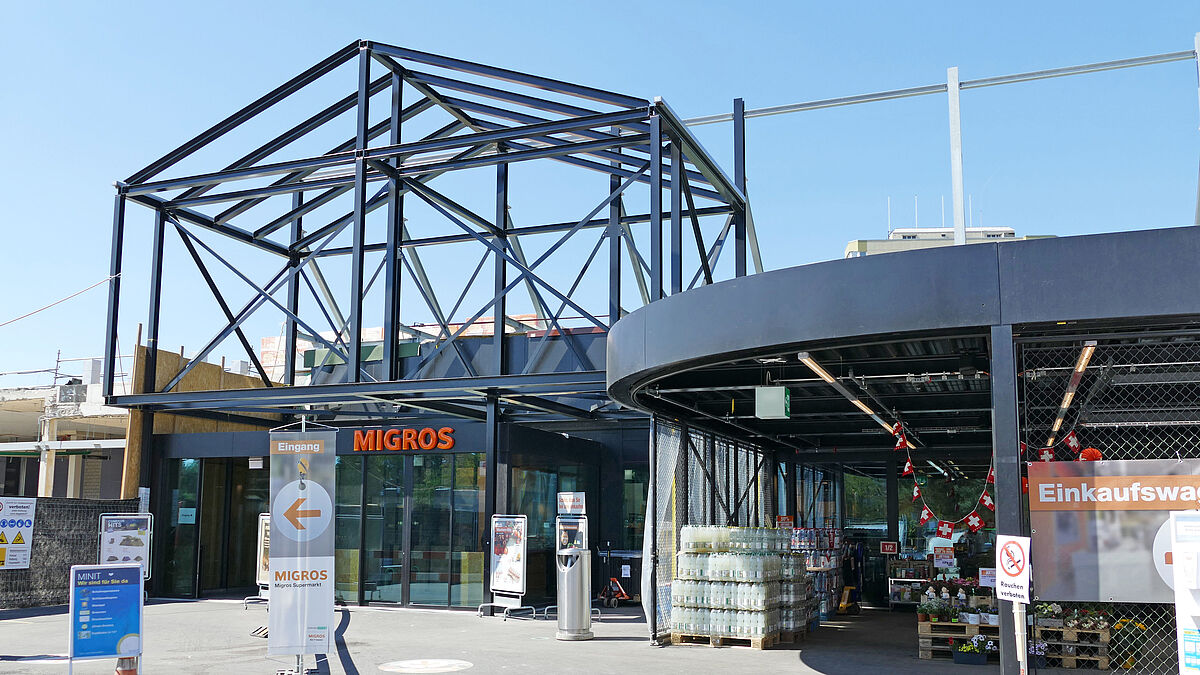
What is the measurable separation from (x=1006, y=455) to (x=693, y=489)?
8.77 m

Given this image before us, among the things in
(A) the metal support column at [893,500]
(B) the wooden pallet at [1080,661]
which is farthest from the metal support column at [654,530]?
(A) the metal support column at [893,500]

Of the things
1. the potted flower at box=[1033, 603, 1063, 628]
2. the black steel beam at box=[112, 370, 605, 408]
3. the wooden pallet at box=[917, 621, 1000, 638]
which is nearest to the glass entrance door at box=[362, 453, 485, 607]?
the black steel beam at box=[112, 370, 605, 408]

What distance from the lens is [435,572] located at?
1992cm

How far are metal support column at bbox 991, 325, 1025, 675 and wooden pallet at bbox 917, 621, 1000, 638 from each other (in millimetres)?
5374

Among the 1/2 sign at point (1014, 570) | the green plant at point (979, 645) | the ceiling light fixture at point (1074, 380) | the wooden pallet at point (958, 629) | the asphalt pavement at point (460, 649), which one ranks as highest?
the ceiling light fixture at point (1074, 380)

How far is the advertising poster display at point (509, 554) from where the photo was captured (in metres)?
18.5

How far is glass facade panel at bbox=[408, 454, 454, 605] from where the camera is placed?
65.3 feet

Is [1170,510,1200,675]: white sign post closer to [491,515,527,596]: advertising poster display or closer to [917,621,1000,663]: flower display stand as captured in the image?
[917,621,1000,663]: flower display stand

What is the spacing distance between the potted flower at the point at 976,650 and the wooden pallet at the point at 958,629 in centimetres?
13

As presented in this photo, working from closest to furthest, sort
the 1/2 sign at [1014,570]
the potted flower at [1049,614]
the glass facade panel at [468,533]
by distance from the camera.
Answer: the 1/2 sign at [1014,570] → the potted flower at [1049,614] → the glass facade panel at [468,533]

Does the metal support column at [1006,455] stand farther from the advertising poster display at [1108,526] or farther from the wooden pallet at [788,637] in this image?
the wooden pallet at [788,637]

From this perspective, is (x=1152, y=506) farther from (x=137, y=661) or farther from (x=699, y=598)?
(x=137, y=661)

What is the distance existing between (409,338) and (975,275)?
2396 cm

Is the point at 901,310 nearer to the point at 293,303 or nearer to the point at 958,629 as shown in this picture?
the point at 958,629
